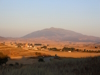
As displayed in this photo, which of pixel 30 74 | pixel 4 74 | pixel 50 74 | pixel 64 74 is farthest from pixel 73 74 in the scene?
pixel 4 74

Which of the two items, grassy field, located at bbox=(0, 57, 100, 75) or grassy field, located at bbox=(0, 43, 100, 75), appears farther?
grassy field, located at bbox=(0, 43, 100, 75)

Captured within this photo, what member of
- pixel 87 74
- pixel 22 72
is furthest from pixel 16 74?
pixel 87 74

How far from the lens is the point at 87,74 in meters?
11.8

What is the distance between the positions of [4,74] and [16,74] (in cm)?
94

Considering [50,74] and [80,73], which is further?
[80,73]

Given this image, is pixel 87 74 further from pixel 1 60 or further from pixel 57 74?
pixel 1 60

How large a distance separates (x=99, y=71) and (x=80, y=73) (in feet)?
3.56

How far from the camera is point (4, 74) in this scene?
11875 mm

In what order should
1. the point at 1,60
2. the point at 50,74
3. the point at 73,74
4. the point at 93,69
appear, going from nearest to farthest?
the point at 50,74 < the point at 73,74 < the point at 93,69 < the point at 1,60

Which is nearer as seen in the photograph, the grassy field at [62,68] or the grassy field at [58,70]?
the grassy field at [58,70]

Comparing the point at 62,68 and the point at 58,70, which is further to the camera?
the point at 62,68

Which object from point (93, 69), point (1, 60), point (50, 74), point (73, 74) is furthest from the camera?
point (1, 60)

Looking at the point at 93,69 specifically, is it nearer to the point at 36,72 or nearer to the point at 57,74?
the point at 57,74

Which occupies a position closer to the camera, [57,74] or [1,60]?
[57,74]
